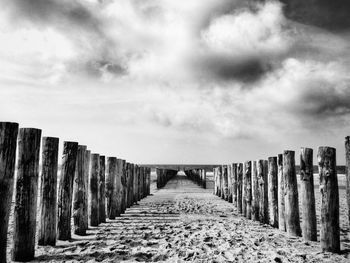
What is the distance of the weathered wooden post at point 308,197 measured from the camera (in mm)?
4859

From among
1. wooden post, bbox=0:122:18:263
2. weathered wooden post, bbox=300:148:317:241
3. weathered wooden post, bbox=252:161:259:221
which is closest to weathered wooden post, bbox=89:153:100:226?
wooden post, bbox=0:122:18:263

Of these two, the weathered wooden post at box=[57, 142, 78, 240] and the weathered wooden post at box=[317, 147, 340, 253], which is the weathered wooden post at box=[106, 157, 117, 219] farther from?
the weathered wooden post at box=[317, 147, 340, 253]

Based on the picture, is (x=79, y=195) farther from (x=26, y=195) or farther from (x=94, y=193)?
(x=26, y=195)

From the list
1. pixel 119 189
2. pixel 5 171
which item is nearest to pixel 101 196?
pixel 119 189

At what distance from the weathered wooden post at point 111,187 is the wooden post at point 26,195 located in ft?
10.2

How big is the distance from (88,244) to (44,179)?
4.06ft

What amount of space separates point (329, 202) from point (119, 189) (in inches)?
197

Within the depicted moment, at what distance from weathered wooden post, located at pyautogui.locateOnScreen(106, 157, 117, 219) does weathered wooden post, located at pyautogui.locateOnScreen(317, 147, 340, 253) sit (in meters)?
4.59

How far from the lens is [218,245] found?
4465 millimetres

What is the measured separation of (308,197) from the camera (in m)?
4.91

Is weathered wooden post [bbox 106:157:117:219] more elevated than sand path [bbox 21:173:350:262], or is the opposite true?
weathered wooden post [bbox 106:157:117:219]

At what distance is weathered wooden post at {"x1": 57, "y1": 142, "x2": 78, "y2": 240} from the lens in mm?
4645

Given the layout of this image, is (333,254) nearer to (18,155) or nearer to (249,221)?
(249,221)

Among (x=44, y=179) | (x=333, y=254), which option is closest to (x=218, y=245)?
(x=333, y=254)
